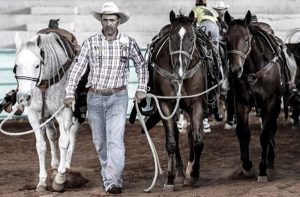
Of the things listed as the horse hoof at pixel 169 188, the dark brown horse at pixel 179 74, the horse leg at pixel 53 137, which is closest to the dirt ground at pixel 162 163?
the horse hoof at pixel 169 188

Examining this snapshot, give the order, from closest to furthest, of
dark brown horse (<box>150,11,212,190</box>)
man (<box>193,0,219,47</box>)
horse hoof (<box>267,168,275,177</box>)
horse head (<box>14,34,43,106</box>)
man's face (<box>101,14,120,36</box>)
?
horse head (<box>14,34,43,106</box>) → man's face (<box>101,14,120,36</box>) → dark brown horse (<box>150,11,212,190</box>) → horse hoof (<box>267,168,275,177</box>) → man (<box>193,0,219,47</box>)

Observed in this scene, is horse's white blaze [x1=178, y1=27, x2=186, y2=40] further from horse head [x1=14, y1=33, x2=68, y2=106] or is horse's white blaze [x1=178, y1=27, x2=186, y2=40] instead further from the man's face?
horse head [x1=14, y1=33, x2=68, y2=106]

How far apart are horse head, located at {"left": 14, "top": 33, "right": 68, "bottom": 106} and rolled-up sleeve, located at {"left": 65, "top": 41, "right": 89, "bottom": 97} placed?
322mm

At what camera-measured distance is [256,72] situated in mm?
10766

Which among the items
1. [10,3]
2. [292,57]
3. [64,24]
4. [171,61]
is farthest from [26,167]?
[10,3]

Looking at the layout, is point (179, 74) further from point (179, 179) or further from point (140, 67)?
point (179, 179)

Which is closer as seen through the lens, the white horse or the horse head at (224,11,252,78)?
the white horse

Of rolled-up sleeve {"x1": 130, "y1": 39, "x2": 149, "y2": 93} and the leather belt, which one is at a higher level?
rolled-up sleeve {"x1": 130, "y1": 39, "x2": 149, "y2": 93}

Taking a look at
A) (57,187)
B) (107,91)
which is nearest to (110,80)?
(107,91)

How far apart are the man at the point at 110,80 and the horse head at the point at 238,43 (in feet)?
3.67

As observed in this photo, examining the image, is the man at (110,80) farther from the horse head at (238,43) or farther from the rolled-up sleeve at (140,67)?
the horse head at (238,43)

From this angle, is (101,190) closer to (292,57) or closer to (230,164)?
(230,164)

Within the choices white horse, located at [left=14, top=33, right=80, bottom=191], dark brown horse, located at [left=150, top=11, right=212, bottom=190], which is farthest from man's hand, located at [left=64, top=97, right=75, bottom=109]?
dark brown horse, located at [left=150, top=11, right=212, bottom=190]

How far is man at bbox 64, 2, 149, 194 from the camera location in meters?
9.83
